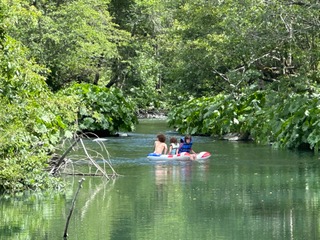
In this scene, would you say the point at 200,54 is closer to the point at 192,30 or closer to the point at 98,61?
the point at 192,30

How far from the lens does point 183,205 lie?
1334cm

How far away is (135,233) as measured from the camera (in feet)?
35.8

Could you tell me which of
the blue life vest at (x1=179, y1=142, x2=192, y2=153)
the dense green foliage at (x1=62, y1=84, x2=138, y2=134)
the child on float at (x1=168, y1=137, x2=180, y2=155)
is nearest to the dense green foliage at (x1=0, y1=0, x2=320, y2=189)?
the dense green foliage at (x1=62, y1=84, x2=138, y2=134)

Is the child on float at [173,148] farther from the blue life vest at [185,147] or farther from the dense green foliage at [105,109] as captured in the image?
the dense green foliage at [105,109]

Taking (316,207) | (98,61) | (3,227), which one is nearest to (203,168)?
(316,207)

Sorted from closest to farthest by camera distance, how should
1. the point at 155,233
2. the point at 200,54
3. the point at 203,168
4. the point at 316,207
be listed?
1. the point at 155,233
2. the point at 316,207
3. the point at 203,168
4. the point at 200,54

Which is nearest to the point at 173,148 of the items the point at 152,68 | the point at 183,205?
the point at 183,205

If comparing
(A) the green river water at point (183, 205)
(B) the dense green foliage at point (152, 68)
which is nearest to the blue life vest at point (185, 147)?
(A) the green river water at point (183, 205)

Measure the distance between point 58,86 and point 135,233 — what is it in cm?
2983

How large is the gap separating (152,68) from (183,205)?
33.4 m

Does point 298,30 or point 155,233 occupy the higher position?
point 298,30

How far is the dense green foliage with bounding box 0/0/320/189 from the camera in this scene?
15.4 metres

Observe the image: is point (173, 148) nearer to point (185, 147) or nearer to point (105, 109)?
point (185, 147)

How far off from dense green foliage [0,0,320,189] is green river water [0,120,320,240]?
1.21 meters
